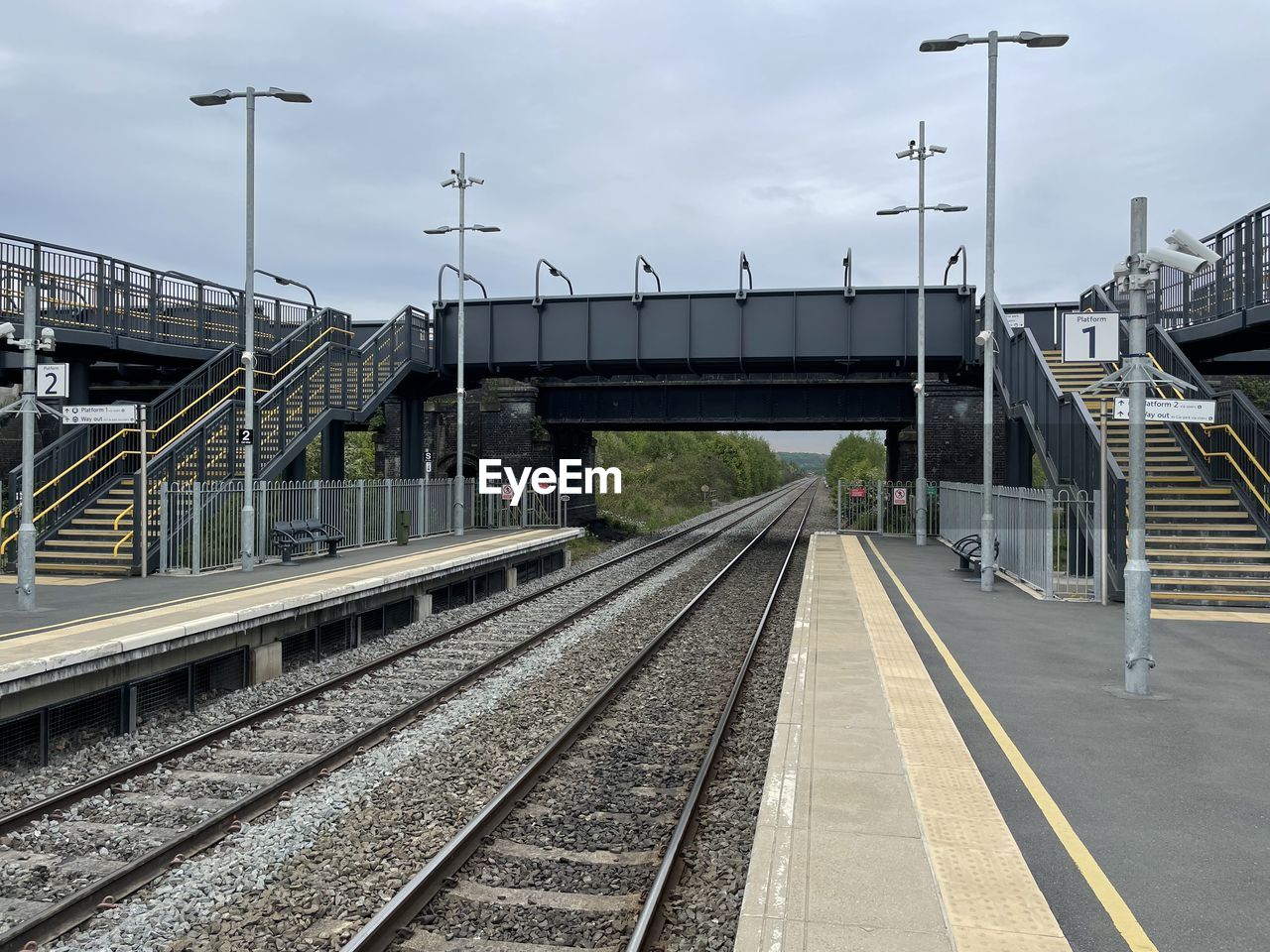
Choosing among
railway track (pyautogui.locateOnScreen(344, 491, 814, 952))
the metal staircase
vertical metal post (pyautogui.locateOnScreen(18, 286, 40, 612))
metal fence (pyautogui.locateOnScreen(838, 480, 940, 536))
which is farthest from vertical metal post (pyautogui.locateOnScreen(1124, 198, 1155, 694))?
metal fence (pyautogui.locateOnScreen(838, 480, 940, 536))

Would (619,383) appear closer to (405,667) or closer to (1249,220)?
(1249,220)

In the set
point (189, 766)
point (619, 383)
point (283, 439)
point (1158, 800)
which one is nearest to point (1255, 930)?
point (1158, 800)

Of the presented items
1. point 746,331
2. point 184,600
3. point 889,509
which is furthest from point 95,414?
point 889,509

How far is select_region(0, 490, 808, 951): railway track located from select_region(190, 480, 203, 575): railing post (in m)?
5.90

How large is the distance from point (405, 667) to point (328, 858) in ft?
19.6

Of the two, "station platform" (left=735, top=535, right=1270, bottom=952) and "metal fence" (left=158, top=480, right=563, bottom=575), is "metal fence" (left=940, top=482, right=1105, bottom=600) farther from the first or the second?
"metal fence" (left=158, top=480, right=563, bottom=575)

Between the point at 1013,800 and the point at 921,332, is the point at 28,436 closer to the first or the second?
the point at 1013,800

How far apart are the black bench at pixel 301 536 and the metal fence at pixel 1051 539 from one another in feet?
43.4

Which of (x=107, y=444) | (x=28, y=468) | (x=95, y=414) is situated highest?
(x=95, y=414)

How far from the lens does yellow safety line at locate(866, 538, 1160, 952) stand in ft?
13.7

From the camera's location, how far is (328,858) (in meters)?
5.90

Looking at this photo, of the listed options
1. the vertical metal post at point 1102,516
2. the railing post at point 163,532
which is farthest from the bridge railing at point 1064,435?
the railing post at point 163,532

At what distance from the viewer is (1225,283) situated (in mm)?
18000

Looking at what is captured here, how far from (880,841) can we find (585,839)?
2120 millimetres
